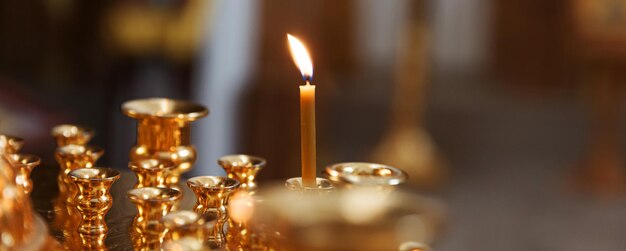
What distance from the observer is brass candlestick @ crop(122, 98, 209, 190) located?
64 cm

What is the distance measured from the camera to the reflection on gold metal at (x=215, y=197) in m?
0.53

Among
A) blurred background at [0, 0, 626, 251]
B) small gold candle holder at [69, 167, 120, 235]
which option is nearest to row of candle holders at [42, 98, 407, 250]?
small gold candle holder at [69, 167, 120, 235]

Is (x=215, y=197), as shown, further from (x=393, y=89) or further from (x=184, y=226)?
(x=393, y=89)

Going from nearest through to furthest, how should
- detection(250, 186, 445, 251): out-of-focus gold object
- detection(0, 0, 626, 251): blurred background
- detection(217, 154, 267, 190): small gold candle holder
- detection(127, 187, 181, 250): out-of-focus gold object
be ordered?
1. detection(250, 186, 445, 251): out-of-focus gold object
2. detection(127, 187, 181, 250): out-of-focus gold object
3. detection(217, 154, 267, 190): small gold candle holder
4. detection(0, 0, 626, 251): blurred background

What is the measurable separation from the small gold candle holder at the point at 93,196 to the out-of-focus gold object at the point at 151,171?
0.09 ft

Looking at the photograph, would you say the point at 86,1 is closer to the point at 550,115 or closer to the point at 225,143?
the point at 225,143

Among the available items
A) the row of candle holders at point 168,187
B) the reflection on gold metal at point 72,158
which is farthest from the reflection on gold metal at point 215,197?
the reflection on gold metal at point 72,158

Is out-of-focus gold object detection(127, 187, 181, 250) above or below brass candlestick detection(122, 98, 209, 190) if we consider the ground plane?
below

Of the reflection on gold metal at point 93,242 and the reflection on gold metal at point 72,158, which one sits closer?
the reflection on gold metal at point 93,242

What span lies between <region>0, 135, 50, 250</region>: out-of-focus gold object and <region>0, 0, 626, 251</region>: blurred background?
52.1 inches

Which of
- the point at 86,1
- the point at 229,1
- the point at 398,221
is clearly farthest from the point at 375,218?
the point at 229,1

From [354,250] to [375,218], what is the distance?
0.02 metres

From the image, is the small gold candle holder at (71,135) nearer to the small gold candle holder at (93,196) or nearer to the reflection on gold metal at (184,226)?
the small gold candle holder at (93,196)

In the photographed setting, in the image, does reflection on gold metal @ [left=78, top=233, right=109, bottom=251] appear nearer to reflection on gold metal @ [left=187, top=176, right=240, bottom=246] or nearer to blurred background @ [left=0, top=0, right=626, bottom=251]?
reflection on gold metal @ [left=187, top=176, right=240, bottom=246]
